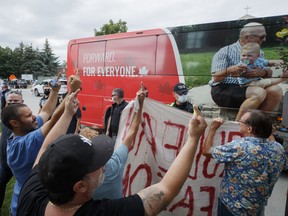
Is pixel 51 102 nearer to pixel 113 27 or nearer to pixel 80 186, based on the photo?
pixel 80 186

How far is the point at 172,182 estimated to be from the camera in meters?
1.27

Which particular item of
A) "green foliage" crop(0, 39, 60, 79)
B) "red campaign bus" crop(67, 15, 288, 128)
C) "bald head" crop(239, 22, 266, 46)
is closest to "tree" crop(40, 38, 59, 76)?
"green foliage" crop(0, 39, 60, 79)

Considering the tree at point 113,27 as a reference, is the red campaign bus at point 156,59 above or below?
below

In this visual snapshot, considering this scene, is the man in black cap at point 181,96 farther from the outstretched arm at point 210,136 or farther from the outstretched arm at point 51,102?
the outstretched arm at point 51,102

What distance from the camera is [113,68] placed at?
7520mm

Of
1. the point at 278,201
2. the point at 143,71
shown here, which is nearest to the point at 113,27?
the point at 143,71

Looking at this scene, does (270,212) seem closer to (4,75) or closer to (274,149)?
(274,149)

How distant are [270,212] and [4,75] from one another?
6508cm

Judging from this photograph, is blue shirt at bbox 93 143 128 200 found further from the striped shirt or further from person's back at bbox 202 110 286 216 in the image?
the striped shirt

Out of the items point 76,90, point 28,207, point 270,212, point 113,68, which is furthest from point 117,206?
point 113,68

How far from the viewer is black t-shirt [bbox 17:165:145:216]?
1133mm

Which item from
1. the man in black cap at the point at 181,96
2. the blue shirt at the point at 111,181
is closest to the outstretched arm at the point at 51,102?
the blue shirt at the point at 111,181

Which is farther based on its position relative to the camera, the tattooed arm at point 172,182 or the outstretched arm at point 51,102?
the outstretched arm at point 51,102

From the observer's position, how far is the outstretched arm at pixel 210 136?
225cm
